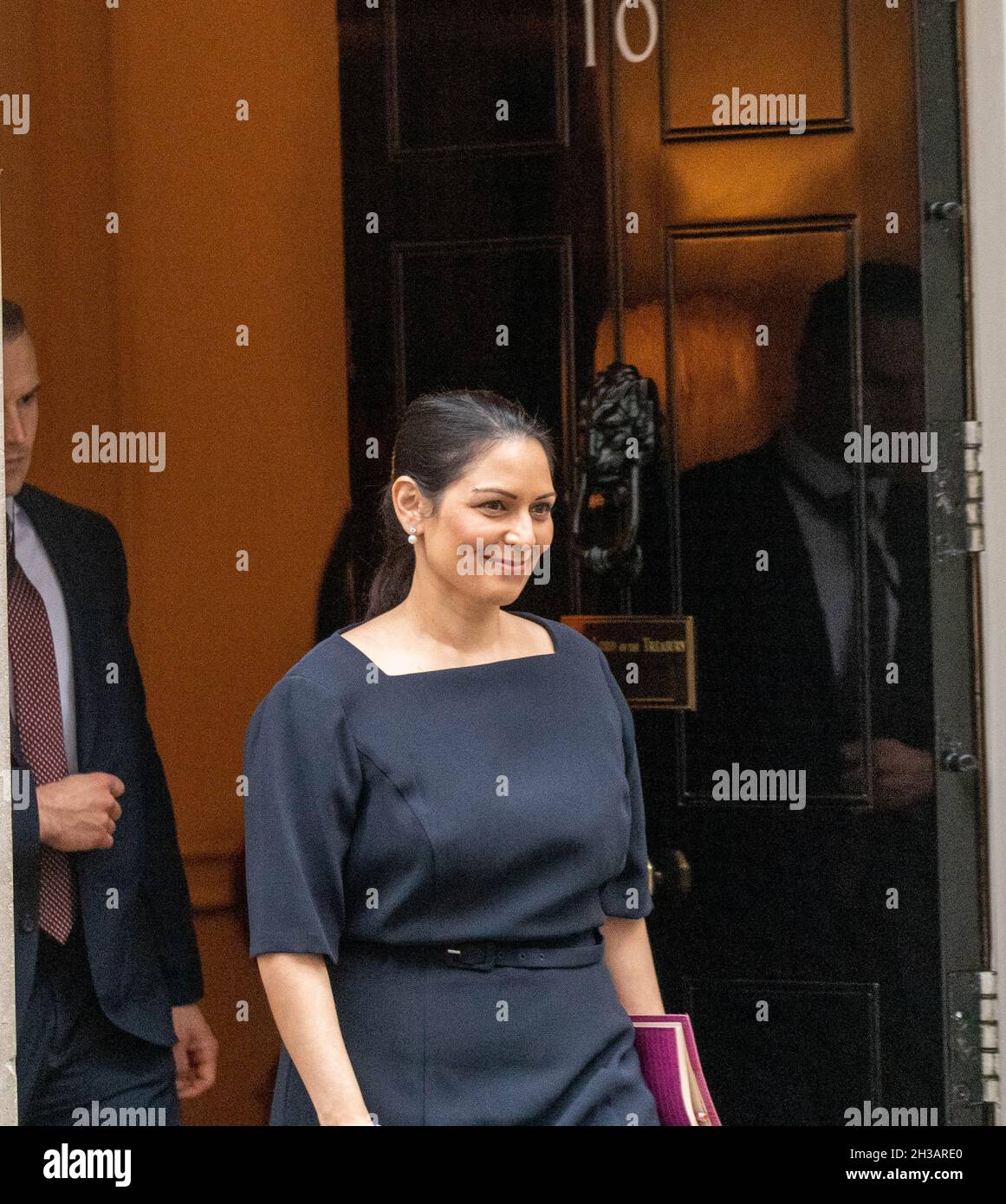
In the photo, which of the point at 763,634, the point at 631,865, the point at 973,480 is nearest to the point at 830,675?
the point at 763,634

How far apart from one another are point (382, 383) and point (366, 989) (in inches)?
54.7

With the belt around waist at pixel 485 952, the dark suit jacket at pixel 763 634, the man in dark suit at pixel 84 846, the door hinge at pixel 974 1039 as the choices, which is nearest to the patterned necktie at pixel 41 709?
the man in dark suit at pixel 84 846

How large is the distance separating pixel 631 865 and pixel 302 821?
51 cm

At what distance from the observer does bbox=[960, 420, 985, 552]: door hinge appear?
2766 mm

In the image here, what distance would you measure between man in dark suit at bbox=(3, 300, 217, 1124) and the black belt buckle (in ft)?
2.84

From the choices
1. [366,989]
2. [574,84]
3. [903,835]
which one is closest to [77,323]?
[574,84]

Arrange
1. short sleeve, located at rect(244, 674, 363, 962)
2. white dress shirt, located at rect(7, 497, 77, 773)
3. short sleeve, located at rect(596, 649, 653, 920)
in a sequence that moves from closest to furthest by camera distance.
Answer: short sleeve, located at rect(244, 674, 363, 962), short sleeve, located at rect(596, 649, 653, 920), white dress shirt, located at rect(7, 497, 77, 773)

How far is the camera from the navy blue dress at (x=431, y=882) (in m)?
2.01

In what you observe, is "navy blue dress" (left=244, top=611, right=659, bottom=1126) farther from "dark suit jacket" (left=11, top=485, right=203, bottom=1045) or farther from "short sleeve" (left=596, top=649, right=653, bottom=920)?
"dark suit jacket" (left=11, top=485, right=203, bottom=1045)

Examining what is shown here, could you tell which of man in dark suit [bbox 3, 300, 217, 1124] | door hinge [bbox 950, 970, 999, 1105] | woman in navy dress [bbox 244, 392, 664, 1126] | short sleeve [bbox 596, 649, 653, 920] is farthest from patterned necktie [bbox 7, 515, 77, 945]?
door hinge [bbox 950, 970, 999, 1105]

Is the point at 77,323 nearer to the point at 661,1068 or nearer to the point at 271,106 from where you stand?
the point at 271,106

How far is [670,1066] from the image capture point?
2188mm

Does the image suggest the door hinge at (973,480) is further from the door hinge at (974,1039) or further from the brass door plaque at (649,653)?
the door hinge at (974,1039)

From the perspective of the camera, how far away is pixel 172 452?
3.20 m
